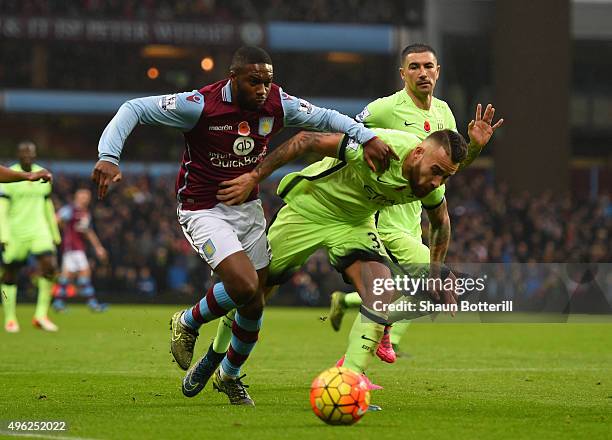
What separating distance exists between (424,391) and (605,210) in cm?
2145

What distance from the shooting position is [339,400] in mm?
6965

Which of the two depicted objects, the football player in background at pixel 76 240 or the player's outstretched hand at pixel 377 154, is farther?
the football player in background at pixel 76 240

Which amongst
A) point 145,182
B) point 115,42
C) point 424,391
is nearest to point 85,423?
point 424,391

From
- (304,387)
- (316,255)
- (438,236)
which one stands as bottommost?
(316,255)

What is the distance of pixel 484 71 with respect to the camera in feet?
140

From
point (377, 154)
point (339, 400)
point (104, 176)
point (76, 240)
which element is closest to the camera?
point (339, 400)

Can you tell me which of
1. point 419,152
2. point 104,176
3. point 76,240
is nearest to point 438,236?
point 419,152

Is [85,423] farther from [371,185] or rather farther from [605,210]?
[605,210]

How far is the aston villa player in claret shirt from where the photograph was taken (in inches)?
311

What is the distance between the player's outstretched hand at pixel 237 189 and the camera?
8.02 m

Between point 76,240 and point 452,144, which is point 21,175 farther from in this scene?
point 76,240

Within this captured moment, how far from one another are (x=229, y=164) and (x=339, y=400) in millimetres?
2015
